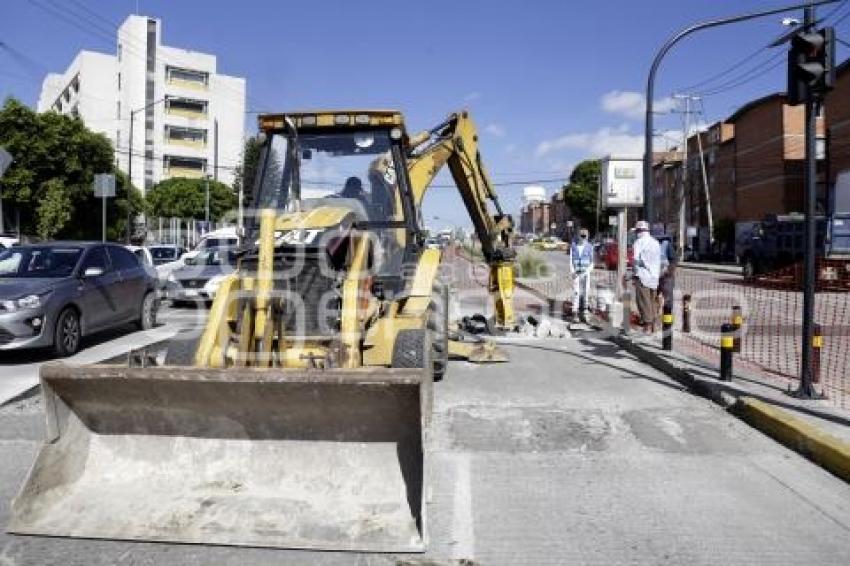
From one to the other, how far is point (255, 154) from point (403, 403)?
16.2ft

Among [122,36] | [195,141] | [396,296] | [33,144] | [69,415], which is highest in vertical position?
[122,36]

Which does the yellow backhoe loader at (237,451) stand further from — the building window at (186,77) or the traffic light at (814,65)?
the building window at (186,77)

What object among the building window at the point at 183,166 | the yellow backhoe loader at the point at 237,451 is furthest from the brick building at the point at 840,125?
the building window at the point at 183,166

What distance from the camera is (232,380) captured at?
4723 mm

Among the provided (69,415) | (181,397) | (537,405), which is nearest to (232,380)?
(181,397)

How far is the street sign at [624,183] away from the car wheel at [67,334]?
9223mm

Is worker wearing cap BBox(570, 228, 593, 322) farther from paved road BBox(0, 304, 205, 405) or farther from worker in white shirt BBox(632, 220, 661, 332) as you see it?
paved road BBox(0, 304, 205, 405)

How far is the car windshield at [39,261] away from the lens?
11.2 metres

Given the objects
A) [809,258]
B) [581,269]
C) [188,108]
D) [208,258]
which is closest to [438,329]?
[809,258]

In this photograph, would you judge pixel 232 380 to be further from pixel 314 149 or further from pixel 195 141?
pixel 195 141

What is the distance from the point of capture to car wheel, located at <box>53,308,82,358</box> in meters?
10.5

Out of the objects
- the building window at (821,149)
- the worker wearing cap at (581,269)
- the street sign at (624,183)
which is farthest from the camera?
the building window at (821,149)

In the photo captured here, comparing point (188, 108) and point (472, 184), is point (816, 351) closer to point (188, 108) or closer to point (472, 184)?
point (472, 184)

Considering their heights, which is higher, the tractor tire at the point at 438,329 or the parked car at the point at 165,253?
the parked car at the point at 165,253
